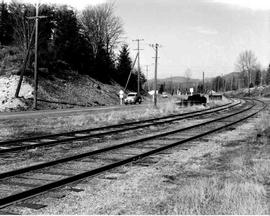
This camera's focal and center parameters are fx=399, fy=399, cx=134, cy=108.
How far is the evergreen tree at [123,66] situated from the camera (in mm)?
75250

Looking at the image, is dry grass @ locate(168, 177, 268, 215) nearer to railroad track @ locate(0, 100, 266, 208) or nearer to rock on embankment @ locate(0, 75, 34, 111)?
railroad track @ locate(0, 100, 266, 208)

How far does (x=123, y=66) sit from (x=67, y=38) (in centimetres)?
2035

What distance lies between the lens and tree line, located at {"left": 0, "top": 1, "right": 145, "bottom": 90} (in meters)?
47.5

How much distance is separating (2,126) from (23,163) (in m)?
11.2

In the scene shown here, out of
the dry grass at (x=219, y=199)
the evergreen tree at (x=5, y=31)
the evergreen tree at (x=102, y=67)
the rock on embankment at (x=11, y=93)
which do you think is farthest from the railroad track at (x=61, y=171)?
the evergreen tree at (x=102, y=67)

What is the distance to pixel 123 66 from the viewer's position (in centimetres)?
7631

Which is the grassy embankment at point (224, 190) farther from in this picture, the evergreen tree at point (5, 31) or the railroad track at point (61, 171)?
the evergreen tree at point (5, 31)

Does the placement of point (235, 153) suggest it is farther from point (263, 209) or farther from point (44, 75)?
point (44, 75)

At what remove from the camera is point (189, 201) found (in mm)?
6492

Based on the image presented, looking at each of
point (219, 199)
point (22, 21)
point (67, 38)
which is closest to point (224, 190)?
point (219, 199)

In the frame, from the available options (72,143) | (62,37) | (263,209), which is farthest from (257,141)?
(62,37)

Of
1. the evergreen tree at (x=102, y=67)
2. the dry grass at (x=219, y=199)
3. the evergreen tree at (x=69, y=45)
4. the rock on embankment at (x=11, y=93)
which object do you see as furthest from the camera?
the evergreen tree at (x=102, y=67)

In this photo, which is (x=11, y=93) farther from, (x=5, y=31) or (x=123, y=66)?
(x=123, y=66)

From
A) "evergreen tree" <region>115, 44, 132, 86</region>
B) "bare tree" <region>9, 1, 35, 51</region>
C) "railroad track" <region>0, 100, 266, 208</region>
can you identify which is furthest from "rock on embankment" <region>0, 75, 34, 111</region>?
"evergreen tree" <region>115, 44, 132, 86</region>
